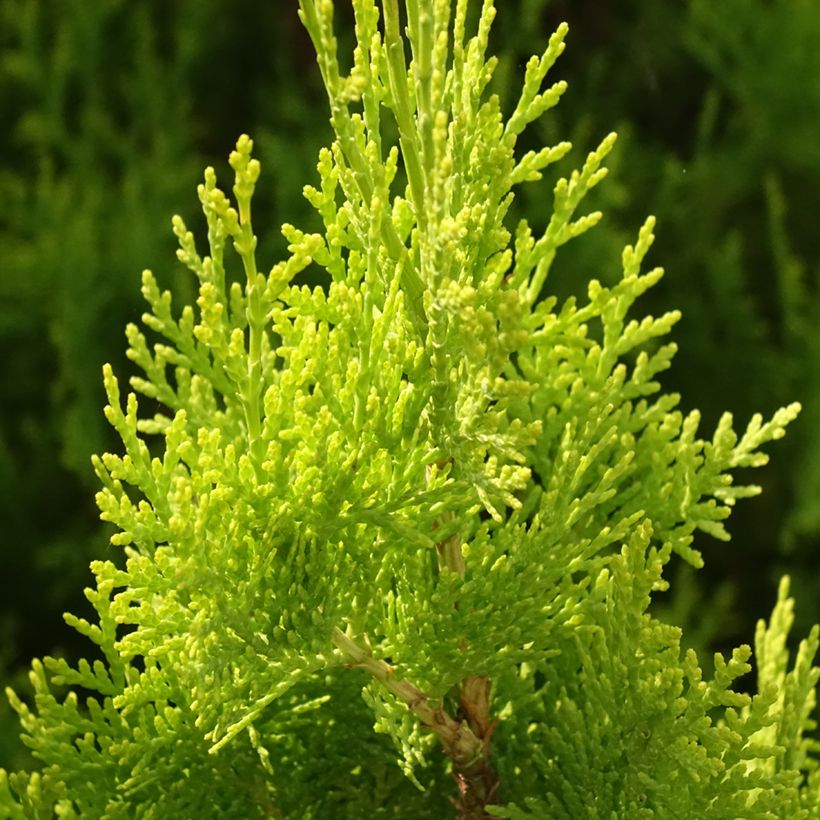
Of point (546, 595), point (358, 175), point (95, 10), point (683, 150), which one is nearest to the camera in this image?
point (358, 175)

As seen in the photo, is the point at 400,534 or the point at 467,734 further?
the point at 467,734

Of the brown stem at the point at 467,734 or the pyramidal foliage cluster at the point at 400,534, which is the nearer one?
the pyramidal foliage cluster at the point at 400,534

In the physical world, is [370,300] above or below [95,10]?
below

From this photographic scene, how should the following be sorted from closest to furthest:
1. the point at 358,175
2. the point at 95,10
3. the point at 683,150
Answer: the point at 358,175 → the point at 95,10 → the point at 683,150

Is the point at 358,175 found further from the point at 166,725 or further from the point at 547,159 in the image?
the point at 166,725

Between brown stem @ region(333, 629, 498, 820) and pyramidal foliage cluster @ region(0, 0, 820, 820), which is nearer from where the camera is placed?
pyramidal foliage cluster @ region(0, 0, 820, 820)

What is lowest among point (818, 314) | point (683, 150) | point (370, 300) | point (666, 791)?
point (666, 791)

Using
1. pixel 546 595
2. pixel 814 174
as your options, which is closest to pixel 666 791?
pixel 546 595

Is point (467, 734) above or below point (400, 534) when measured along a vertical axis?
below
